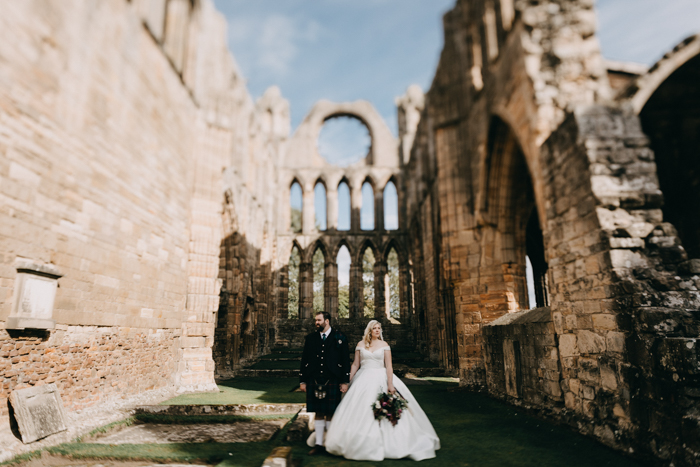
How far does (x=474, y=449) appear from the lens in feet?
14.1

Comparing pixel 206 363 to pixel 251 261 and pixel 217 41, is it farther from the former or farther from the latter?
pixel 217 41

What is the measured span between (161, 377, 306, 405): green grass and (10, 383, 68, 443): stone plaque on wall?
8.03 ft

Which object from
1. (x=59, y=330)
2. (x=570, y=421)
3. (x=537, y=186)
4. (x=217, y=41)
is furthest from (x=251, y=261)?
(x=570, y=421)

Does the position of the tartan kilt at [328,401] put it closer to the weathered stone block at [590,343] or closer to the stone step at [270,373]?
the weathered stone block at [590,343]

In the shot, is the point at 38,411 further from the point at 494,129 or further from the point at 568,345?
the point at 494,129

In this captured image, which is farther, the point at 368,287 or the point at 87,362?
the point at 368,287

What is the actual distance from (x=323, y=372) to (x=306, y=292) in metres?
18.3

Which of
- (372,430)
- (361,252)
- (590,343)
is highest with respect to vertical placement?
(361,252)

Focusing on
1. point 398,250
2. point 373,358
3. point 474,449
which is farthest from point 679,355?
point 398,250

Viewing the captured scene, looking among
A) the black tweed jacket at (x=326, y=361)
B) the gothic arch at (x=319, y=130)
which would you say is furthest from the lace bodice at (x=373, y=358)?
the gothic arch at (x=319, y=130)

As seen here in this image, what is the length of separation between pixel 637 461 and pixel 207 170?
9.33 metres

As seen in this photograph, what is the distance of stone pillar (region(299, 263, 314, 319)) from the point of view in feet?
72.3

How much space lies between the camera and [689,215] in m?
9.21

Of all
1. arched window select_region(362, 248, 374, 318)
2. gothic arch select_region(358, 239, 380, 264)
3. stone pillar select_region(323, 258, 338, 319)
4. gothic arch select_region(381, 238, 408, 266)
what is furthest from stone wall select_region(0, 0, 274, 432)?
arched window select_region(362, 248, 374, 318)
